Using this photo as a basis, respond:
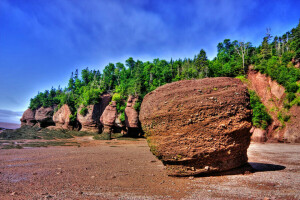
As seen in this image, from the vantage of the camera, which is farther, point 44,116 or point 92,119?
point 44,116

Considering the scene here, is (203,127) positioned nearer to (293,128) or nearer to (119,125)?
(293,128)

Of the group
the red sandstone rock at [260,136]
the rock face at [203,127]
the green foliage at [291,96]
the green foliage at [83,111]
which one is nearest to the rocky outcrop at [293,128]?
the green foliage at [291,96]

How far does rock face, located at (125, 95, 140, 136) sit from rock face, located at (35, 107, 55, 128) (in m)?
31.9

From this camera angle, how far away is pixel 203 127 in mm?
7344

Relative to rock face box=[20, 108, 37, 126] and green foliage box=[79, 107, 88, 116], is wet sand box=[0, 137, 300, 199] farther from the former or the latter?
rock face box=[20, 108, 37, 126]

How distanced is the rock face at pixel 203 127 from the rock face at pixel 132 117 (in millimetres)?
27221

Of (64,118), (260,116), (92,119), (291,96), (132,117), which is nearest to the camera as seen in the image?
(291,96)

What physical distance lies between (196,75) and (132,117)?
25.3m

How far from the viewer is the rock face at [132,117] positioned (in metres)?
35.2

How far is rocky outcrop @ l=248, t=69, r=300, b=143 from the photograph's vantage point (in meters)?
27.4

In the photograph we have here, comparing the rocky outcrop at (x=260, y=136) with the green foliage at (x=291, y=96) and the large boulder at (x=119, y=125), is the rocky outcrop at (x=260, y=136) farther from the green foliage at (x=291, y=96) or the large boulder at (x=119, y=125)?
the large boulder at (x=119, y=125)

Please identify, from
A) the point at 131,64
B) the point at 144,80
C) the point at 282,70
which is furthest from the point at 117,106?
the point at 282,70

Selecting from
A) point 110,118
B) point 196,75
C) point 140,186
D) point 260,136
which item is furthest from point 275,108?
point 140,186

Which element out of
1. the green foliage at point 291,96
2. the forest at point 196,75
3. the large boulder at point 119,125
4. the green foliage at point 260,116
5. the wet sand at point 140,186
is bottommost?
the wet sand at point 140,186
